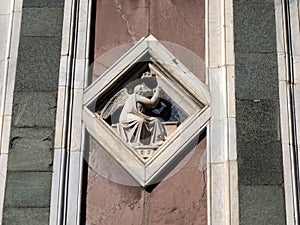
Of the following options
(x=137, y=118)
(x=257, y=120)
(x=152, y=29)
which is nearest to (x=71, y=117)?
(x=137, y=118)

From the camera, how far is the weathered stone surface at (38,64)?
719 cm

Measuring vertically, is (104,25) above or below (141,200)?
above

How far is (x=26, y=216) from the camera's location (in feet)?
21.9

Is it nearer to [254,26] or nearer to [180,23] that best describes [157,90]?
[180,23]

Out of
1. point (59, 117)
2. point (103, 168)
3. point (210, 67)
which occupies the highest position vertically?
point (210, 67)

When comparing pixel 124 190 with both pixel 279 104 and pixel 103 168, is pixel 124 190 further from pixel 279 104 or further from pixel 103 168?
pixel 279 104

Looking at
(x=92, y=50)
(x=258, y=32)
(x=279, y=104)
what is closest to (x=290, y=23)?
(x=258, y=32)

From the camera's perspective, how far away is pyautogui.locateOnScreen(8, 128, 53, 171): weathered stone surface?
6.87 metres

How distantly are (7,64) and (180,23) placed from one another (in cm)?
174

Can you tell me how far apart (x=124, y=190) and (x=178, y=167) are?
536 millimetres

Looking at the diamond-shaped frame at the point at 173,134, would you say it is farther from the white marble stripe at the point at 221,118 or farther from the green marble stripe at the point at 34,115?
the green marble stripe at the point at 34,115

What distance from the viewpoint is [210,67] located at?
7305mm

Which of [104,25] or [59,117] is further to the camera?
[104,25]

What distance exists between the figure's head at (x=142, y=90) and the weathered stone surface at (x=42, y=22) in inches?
36.3
